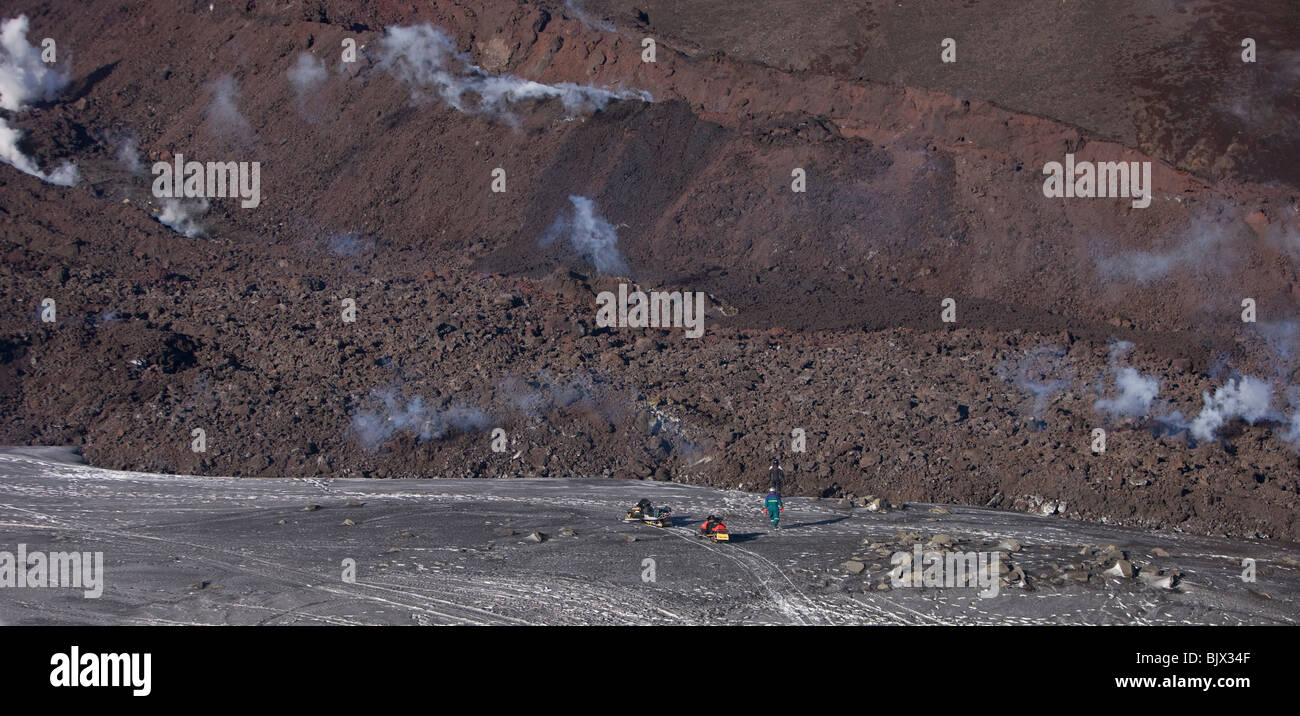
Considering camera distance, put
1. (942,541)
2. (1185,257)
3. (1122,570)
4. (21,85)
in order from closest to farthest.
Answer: (1122,570), (942,541), (1185,257), (21,85)

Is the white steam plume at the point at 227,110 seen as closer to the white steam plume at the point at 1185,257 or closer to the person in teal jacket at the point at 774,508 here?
the person in teal jacket at the point at 774,508

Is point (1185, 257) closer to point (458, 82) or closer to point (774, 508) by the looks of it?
point (774, 508)

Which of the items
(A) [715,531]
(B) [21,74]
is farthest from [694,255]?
(B) [21,74]

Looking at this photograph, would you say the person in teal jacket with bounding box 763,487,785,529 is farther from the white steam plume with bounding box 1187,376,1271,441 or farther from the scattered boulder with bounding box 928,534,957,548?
the white steam plume with bounding box 1187,376,1271,441

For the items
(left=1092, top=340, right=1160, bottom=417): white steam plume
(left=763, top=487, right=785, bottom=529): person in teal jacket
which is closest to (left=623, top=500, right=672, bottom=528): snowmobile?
(left=763, top=487, right=785, bottom=529): person in teal jacket

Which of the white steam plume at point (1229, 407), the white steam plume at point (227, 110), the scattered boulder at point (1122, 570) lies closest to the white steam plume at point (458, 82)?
the white steam plume at point (227, 110)
